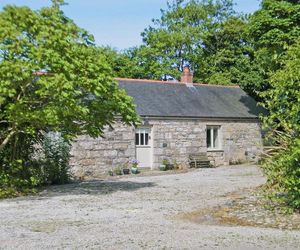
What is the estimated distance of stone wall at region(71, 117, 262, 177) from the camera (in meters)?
21.8

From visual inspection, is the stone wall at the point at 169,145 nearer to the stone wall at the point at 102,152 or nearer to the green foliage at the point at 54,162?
the stone wall at the point at 102,152

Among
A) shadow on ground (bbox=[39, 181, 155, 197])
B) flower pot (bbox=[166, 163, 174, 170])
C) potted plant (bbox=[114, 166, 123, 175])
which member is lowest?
shadow on ground (bbox=[39, 181, 155, 197])

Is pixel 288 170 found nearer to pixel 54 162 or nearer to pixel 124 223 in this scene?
pixel 124 223

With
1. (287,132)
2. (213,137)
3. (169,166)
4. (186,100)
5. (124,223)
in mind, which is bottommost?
(124,223)

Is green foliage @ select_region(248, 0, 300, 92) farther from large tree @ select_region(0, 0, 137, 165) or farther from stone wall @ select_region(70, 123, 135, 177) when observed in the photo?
large tree @ select_region(0, 0, 137, 165)

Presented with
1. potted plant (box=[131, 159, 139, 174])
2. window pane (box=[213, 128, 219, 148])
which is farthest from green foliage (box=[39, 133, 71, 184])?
window pane (box=[213, 128, 219, 148])

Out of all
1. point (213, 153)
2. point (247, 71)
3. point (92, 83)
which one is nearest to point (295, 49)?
point (92, 83)

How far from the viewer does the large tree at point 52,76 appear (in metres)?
12.3

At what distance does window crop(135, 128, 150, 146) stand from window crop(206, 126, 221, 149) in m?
3.99

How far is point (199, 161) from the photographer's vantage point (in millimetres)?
25234

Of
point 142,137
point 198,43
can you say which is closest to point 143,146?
point 142,137

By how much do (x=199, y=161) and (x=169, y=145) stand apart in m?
1.88

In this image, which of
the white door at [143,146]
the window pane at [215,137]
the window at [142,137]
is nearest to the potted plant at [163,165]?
the white door at [143,146]

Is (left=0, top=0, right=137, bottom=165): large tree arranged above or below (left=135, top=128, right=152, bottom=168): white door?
above
